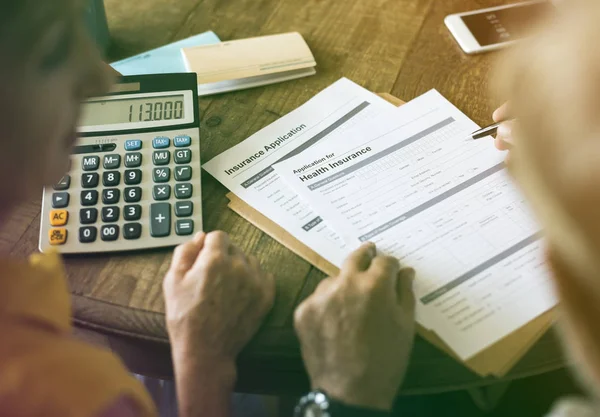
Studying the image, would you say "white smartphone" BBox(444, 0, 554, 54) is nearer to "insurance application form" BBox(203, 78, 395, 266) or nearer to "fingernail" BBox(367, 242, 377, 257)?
"insurance application form" BBox(203, 78, 395, 266)

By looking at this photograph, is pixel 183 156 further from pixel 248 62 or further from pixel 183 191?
pixel 248 62

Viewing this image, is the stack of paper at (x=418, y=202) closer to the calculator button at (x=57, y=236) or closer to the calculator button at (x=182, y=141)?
the calculator button at (x=182, y=141)

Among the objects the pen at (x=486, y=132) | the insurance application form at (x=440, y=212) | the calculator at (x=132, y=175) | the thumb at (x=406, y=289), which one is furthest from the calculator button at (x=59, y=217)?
the pen at (x=486, y=132)

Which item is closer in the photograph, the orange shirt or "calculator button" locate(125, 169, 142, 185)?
the orange shirt

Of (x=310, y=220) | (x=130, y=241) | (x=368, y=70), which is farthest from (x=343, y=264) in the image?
(x=368, y=70)

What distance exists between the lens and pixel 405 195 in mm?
644

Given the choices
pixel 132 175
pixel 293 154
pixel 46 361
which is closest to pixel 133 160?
pixel 132 175

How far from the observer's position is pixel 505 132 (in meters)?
0.67

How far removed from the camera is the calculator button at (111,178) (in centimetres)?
64

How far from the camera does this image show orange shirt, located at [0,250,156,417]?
0.41m

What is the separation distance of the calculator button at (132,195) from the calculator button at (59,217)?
2.3 inches

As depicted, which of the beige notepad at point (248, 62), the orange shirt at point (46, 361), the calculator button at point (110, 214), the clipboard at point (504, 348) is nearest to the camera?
the orange shirt at point (46, 361)

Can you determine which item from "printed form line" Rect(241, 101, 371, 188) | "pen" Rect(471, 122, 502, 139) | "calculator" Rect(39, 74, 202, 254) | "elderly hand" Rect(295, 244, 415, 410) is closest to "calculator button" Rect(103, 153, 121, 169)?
"calculator" Rect(39, 74, 202, 254)

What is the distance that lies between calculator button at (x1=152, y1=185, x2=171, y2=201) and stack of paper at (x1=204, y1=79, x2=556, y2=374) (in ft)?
0.19
